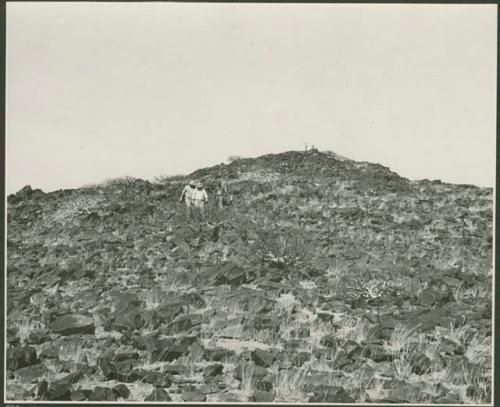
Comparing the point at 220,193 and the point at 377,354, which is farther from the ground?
the point at 220,193

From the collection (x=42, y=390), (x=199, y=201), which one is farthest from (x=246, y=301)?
(x=199, y=201)

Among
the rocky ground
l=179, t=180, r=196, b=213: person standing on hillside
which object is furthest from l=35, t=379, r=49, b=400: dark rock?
l=179, t=180, r=196, b=213: person standing on hillside

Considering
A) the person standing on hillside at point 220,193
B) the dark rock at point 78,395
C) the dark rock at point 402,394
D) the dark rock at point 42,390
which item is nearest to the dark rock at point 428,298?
the dark rock at point 402,394

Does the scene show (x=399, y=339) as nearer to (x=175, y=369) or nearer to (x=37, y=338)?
(x=175, y=369)

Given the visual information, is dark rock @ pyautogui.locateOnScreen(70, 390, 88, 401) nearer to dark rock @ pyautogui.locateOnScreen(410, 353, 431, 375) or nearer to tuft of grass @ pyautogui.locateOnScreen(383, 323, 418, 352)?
tuft of grass @ pyautogui.locateOnScreen(383, 323, 418, 352)

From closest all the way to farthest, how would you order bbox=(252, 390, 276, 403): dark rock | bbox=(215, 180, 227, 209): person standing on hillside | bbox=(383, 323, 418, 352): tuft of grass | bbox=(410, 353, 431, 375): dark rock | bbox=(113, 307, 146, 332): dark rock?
bbox=(252, 390, 276, 403): dark rock < bbox=(410, 353, 431, 375): dark rock < bbox=(383, 323, 418, 352): tuft of grass < bbox=(113, 307, 146, 332): dark rock < bbox=(215, 180, 227, 209): person standing on hillside
